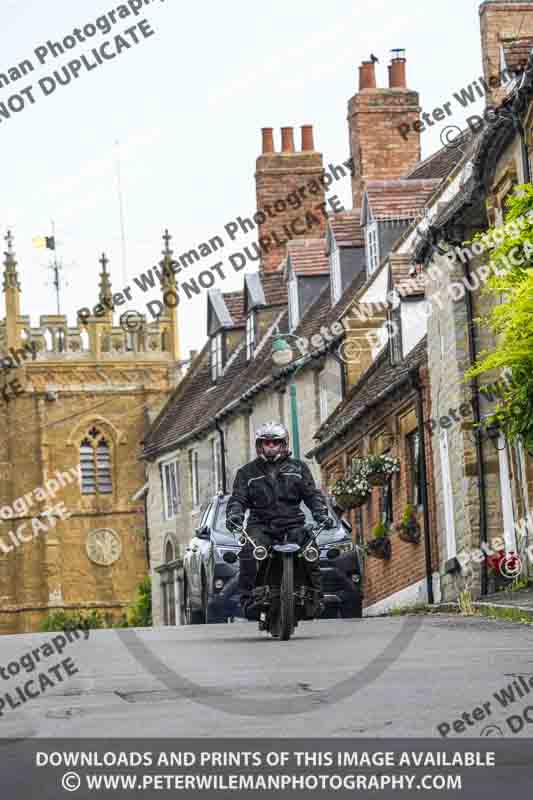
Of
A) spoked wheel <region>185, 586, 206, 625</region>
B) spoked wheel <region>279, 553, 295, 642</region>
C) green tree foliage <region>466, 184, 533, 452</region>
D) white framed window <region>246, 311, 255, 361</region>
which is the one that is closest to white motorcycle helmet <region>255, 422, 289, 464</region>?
spoked wheel <region>279, 553, 295, 642</region>

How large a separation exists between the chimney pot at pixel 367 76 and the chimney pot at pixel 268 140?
7.78m

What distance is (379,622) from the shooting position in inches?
798

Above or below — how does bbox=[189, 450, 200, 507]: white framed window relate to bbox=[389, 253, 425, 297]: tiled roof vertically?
below

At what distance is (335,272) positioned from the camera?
4506 cm

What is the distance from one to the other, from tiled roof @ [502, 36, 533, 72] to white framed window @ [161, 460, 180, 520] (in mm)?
34374

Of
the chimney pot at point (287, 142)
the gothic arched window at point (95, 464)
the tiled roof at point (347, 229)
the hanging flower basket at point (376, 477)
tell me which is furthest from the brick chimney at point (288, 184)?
the gothic arched window at point (95, 464)

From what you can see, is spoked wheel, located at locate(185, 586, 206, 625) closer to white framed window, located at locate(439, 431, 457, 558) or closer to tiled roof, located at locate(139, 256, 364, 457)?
white framed window, located at locate(439, 431, 457, 558)

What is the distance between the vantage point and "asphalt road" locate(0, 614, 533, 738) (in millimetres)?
9656

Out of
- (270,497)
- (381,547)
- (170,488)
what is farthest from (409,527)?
(170,488)

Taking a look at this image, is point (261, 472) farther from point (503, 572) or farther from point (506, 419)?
point (503, 572)

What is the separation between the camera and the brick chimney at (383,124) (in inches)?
1809

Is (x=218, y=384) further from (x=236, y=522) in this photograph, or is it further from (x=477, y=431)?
(x=236, y=522)

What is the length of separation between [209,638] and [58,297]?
80843mm
